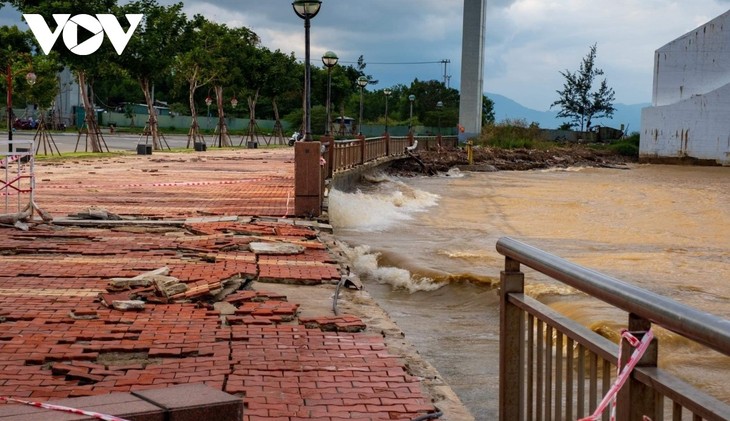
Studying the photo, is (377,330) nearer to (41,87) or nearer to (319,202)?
(319,202)

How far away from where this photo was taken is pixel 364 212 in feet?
78.1

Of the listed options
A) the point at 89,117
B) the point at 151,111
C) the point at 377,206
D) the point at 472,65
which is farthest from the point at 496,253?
the point at 472,65

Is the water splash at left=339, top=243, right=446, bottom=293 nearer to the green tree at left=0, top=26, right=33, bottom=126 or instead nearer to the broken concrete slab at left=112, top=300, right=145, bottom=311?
the broken concrete slab at left=112, top=300, right=145, bottom=311

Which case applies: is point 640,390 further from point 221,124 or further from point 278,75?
point 278,75

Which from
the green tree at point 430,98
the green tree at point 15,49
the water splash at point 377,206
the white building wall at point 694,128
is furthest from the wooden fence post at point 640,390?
the green tree at point 430,98

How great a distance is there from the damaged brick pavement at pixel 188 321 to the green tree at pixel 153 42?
94.6ft

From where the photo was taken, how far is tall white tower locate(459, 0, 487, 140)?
6912 cm

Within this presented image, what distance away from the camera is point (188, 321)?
7637 mm

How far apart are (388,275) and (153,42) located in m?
31.8

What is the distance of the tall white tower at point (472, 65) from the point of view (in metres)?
69.1

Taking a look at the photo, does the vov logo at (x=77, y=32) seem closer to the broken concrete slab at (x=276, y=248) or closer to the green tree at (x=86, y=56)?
the green tree at (x=86, y=56)

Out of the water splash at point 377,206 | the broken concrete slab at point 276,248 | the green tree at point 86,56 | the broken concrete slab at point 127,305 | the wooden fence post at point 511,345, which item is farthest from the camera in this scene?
the green tree at point 86,56

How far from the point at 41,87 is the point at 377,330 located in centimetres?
4219

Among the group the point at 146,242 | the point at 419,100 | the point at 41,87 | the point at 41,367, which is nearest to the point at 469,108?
the point at 41,87
